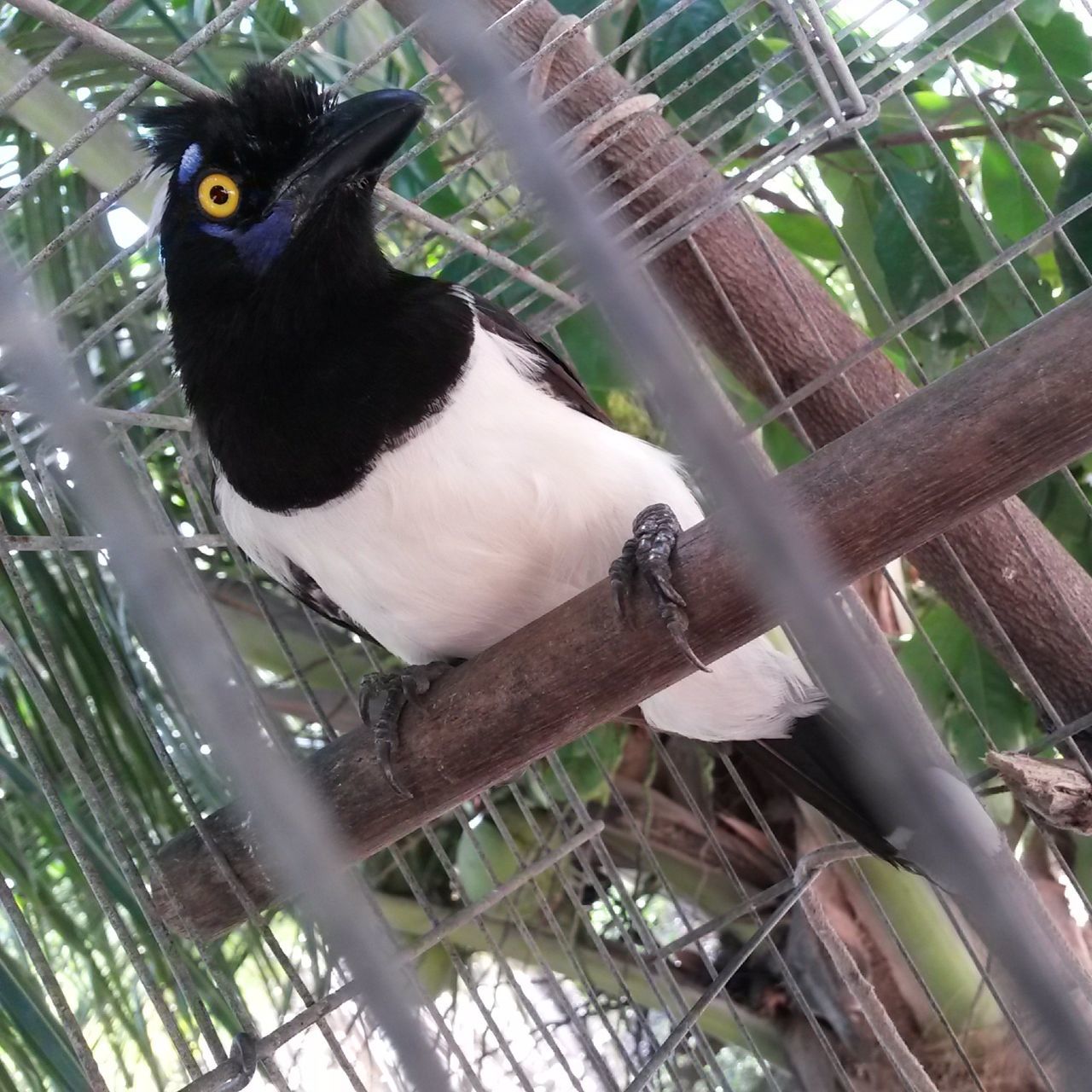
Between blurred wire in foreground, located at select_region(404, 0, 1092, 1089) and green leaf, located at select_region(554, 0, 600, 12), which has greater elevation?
green leaf, located at select_region(554, 0, 600, 12)

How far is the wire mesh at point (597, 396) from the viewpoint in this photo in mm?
897

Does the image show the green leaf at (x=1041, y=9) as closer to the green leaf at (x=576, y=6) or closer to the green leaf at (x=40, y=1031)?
the green leaf at (x=576, y=6)

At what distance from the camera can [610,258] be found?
1.10 feet

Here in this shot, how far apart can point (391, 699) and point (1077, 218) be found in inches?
33.3

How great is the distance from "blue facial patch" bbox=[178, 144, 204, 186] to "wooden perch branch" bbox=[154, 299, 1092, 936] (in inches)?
18.7

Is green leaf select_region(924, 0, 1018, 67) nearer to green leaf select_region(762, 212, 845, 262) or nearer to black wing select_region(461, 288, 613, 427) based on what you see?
green leaf select_region(762, 212, 845, 262)

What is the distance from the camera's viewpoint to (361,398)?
2.92ft

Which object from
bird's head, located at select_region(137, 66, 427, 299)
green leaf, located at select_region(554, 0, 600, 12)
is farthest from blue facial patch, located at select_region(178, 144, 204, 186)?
green leaf, located at select_region(554, 0, 600, 12)

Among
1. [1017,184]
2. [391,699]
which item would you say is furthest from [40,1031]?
[1017,184]

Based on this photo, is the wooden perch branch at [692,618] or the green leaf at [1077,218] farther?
the green leaf at [1077,218]

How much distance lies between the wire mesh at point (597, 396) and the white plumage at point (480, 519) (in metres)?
0.12

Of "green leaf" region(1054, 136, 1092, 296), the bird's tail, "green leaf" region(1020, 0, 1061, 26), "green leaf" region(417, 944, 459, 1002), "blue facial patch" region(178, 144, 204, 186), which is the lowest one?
"green leaf" region(417, 944, 459, 1002)

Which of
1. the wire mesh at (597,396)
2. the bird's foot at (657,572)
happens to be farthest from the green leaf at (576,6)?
the bird's foot at (657,572)

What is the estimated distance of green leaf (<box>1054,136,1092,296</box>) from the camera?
3.64 feet
